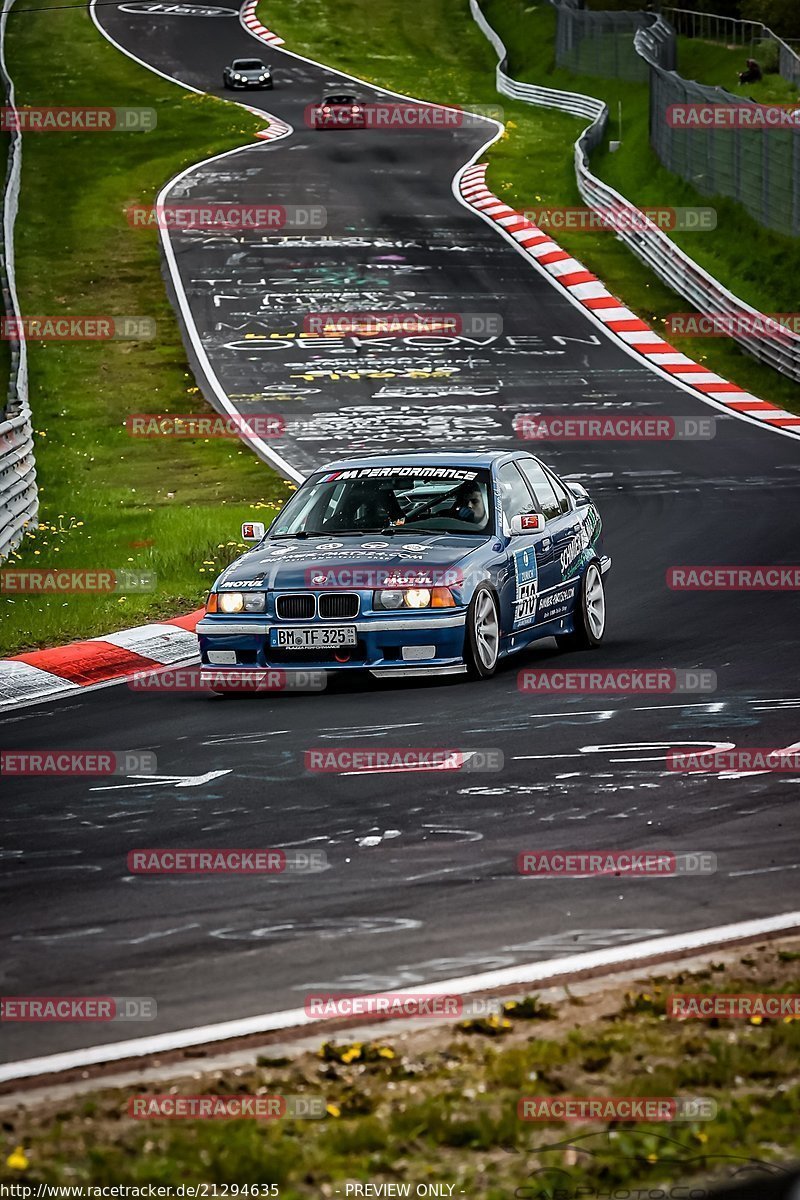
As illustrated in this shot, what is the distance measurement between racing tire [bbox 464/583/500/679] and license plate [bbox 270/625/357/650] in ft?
2.40

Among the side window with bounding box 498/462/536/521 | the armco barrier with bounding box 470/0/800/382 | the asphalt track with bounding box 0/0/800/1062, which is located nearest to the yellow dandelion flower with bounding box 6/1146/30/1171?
the asphalt track with bounding box 0/0/800/1062

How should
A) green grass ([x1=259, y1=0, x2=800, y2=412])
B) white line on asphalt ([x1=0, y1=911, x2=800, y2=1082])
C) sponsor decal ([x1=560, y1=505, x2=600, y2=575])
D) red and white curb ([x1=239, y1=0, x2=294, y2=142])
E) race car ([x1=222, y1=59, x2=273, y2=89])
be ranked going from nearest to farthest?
white line on asphalt ([x1=0, y1=911, x2=800, y2=1082])
sponsor decal ([x1=560, y1=505, x2=600, y2=575])
green grass ([x1=259, y1=0, x2=800, y2=412])
red and white curb ([x1=239, y1=0, x2=294, y2=142])
race car ([x1=222, y1=59, x2=273, y2=89])

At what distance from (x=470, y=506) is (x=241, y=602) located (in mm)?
1823

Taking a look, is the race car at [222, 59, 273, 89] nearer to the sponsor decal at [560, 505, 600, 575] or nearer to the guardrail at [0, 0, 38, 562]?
the guardrail at [0, 0, 38, 562]

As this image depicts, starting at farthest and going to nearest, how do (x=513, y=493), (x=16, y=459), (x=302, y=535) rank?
(x=16, y=459) → (x=513, y=493) → (x=302, y=535)

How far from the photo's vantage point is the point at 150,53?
213 feet

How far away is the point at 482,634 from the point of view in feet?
40.6

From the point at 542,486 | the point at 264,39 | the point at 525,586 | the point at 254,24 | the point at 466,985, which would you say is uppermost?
the point at 254,24

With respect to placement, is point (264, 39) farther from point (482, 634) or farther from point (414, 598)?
point (414, 598)

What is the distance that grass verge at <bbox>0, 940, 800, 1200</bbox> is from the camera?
Answer: 15.0 feet

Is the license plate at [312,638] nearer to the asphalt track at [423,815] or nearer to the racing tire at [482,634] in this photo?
the asphalt track at [423,815]

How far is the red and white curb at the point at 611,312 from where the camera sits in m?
28.1

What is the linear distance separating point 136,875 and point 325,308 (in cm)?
2770

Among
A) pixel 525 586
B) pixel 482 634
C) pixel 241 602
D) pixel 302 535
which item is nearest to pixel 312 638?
pixel 241 602
